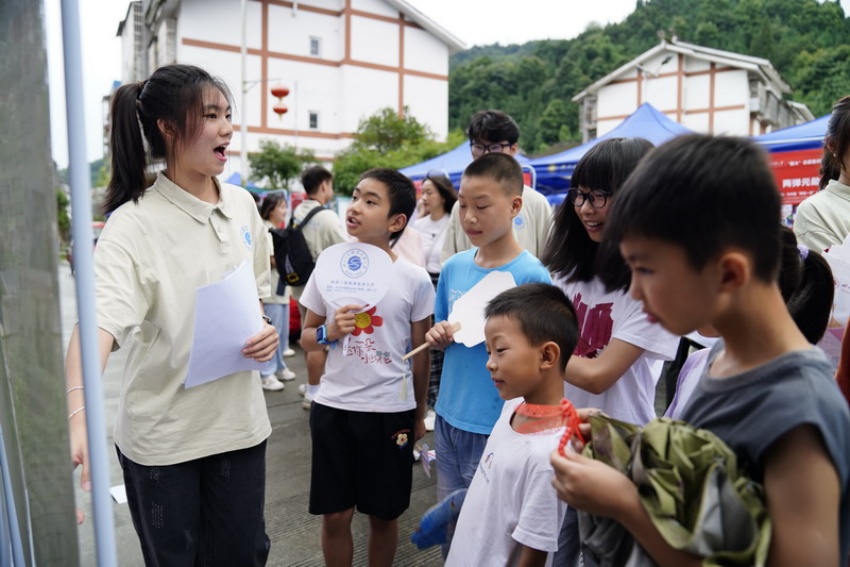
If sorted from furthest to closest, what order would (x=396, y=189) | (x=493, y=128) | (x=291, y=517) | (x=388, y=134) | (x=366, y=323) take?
(x=388, y=134) < (x=493, y=128) < (x=291, y=517) < (x=396, y=189) < (x=366, y=323)

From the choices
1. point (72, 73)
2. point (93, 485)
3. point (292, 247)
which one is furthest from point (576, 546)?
point (292, 247)

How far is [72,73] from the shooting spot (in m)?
0.91

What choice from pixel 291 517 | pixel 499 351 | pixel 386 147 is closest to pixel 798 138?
pixel 499 351

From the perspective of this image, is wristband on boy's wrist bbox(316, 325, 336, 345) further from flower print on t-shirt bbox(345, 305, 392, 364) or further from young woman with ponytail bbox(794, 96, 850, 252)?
young woman with ponytail bbox(794, 96, 850, 252)

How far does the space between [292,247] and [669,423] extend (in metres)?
3.79

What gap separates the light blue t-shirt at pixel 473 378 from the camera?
1900 mm

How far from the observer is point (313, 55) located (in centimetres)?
2953

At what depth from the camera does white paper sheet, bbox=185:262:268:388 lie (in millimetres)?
1537

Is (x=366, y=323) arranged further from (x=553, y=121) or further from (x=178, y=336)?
(x=553, y=121)

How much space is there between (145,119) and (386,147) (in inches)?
956

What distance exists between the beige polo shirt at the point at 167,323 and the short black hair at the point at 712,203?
47.4 inches

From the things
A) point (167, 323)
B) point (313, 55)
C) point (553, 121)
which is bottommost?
point (167, 323)

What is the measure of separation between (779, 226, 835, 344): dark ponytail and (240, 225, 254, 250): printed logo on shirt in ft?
4.62

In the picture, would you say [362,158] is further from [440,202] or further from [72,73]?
[72,73]
